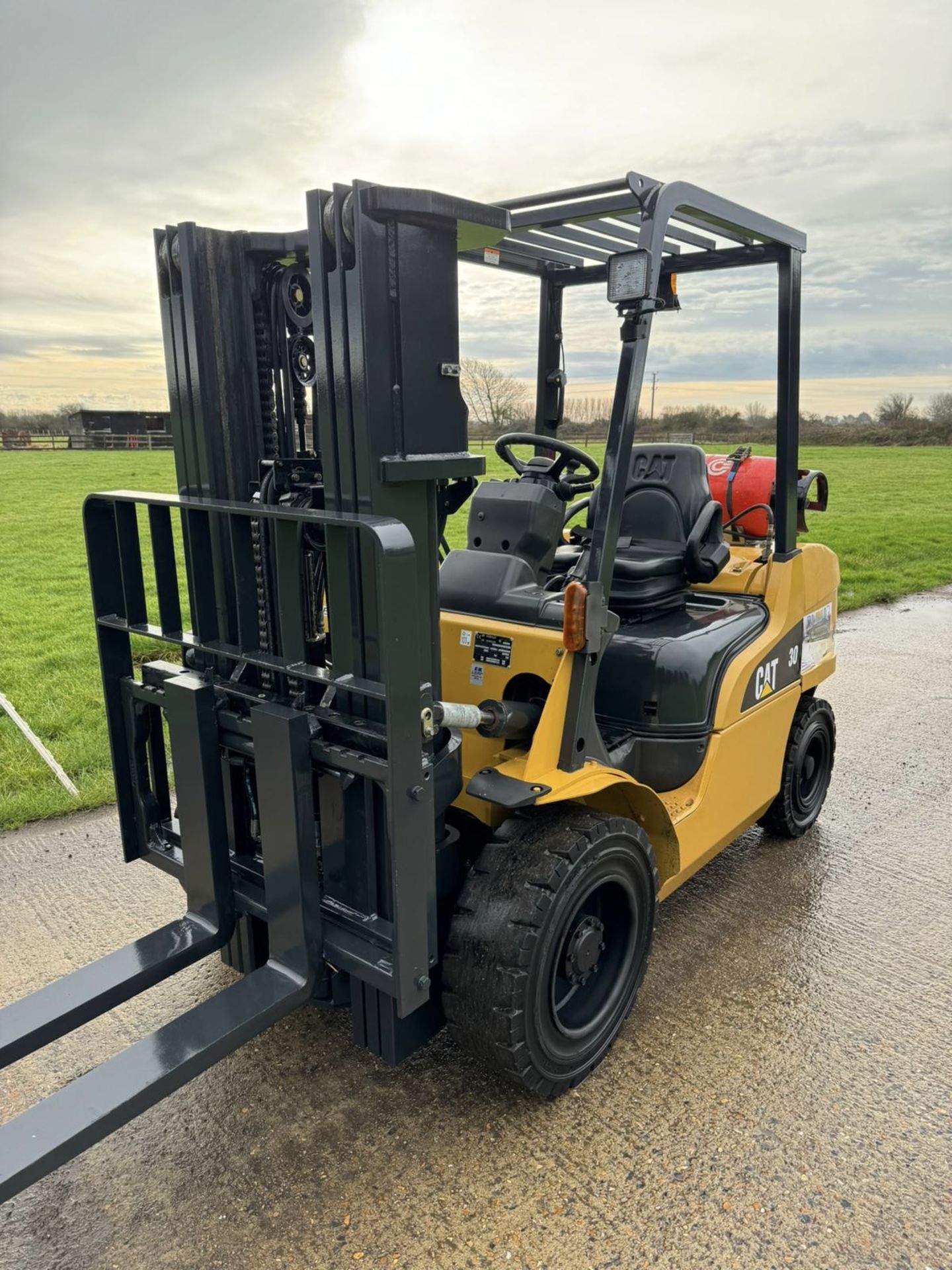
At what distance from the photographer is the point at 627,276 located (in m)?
2.76

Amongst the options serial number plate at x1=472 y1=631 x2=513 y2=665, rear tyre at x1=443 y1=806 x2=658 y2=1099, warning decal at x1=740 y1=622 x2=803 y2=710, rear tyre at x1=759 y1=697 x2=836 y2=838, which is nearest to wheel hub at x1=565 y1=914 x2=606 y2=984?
rear tyre at x1=443 y1=806 x2=658 y2=1099

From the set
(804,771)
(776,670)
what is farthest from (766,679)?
(804,771)

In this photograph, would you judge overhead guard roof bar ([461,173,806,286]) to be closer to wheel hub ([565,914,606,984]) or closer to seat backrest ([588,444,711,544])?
seat backrest ([588,444,711,544])

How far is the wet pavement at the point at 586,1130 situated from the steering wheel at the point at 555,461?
189 cm

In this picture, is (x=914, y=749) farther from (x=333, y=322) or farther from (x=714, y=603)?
(x=333, y=322)

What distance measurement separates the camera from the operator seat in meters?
3.71

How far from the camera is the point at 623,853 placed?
2.88m

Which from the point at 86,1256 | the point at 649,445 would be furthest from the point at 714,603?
the point at 86,1256

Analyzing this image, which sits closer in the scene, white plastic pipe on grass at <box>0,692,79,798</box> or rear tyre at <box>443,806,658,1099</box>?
rear tyre at <box>443,806,658,1099</box>

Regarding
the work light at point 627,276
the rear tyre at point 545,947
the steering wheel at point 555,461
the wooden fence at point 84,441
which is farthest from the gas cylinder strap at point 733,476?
the wooden fence at point 84,441

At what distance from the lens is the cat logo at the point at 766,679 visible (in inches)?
148

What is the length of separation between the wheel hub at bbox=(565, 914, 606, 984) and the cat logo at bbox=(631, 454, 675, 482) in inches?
79.0

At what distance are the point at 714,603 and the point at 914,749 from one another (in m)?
2.60

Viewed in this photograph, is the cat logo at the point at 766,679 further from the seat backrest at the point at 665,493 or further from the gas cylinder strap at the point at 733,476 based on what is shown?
the gas cylinder strap at the point at 733,476
